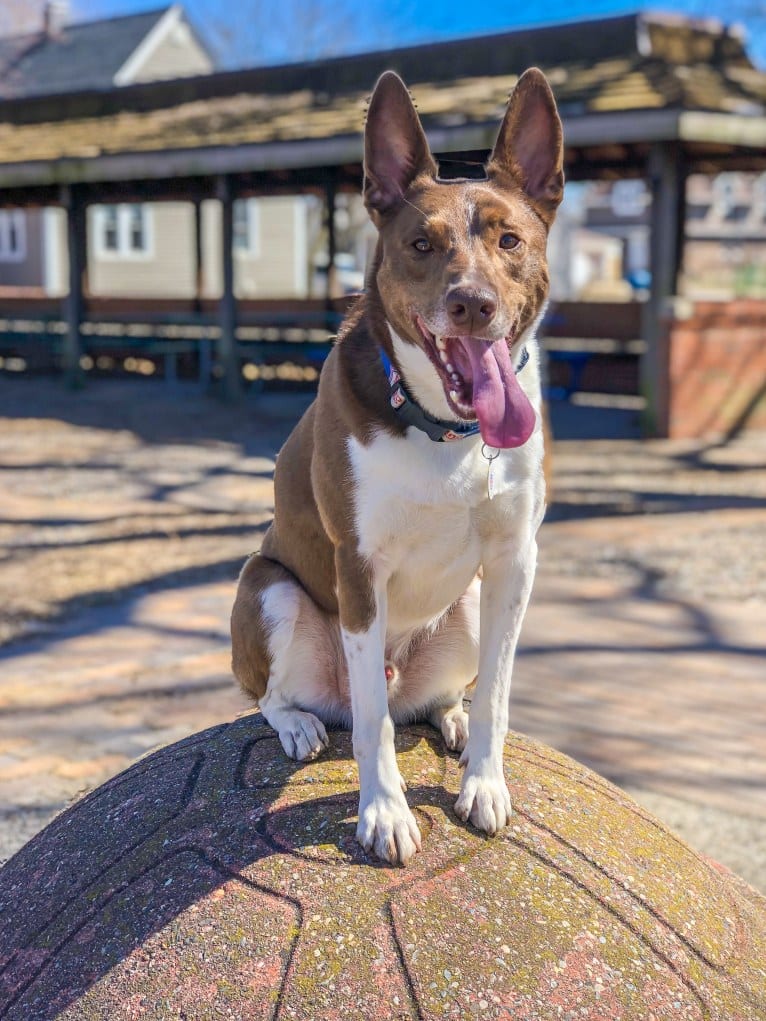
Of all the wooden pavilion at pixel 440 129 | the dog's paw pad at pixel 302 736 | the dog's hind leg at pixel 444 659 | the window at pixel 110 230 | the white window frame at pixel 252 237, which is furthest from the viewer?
the white window frame at pixel 252 237

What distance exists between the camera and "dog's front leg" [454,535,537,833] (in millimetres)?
2938

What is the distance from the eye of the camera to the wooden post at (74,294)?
18266 millimetres

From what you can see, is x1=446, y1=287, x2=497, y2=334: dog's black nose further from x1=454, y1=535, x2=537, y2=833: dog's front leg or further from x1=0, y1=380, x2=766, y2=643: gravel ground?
x1=0, y1=380, x2=766, y2=643: gravel ground

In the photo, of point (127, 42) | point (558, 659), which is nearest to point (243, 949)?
point (558, 659)

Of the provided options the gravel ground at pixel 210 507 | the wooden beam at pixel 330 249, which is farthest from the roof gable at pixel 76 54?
the gravel ground at pixel 210 507

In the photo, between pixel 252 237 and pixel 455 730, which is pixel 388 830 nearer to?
pixel 455 730

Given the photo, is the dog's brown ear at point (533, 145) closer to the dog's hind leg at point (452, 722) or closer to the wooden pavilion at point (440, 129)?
the dog's hind leg at point (452, 722)

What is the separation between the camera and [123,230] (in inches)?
1284

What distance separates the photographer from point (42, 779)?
4941 millimetres

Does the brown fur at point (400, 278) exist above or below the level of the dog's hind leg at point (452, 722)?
above

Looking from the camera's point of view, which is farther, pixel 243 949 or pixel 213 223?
pixel 213 223

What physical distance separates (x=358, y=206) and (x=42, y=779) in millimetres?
31709

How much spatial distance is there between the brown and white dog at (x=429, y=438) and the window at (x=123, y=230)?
30827 mm

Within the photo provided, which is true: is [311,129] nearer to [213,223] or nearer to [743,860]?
[743,860]
